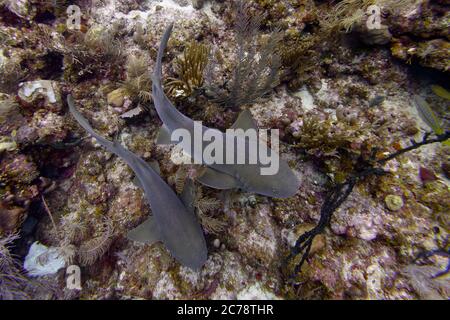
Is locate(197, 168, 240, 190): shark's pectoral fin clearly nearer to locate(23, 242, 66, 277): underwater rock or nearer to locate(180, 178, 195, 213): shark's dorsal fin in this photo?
locate(180, 178, 195, 213): shark's dorsal fin

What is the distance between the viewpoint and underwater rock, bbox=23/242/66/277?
12.8 feet

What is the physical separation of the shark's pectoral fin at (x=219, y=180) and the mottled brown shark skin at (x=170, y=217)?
19.0 inches

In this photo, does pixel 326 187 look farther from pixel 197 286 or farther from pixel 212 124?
pixel 197 286

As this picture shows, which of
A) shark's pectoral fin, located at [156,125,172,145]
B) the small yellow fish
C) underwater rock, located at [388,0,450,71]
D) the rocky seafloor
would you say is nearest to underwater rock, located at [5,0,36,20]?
the rocky seafloor

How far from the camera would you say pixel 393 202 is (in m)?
3.53

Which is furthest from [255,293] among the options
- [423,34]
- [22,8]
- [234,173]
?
[22,8]

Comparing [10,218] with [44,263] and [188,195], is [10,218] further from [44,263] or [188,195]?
[188,195]

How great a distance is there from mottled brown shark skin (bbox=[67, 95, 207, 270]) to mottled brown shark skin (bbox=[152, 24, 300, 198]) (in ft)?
1.88

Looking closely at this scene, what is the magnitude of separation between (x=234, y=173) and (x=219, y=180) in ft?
0.82

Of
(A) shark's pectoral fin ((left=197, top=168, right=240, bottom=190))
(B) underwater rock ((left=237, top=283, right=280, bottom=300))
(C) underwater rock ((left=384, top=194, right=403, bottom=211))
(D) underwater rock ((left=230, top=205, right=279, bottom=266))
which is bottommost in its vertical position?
(B) underwater rock ((left=237, top=283, right=280, bottom=300))

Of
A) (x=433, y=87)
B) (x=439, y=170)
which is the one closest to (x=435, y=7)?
(x=433, y=87)

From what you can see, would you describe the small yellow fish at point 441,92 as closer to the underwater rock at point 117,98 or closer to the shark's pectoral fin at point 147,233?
the shark's pectoral fin at point 147,233

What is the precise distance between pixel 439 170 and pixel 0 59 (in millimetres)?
8375

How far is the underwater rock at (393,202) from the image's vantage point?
11.5 ft
